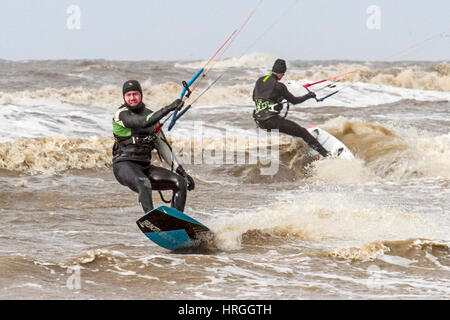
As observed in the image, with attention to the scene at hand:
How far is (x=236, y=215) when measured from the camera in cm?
924

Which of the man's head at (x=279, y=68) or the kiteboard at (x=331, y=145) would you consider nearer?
the man's head at (x=279, y=68)

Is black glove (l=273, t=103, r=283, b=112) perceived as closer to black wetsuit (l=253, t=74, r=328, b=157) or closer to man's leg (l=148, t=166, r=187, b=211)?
black wetsuit (l=253, t=74, r=328, b=157)

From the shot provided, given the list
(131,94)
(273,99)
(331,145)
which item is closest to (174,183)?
(131,94)

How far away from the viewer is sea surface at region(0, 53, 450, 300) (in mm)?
5727

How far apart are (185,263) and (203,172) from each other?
771cm

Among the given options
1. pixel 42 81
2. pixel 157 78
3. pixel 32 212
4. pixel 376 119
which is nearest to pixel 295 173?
pixel 32 212

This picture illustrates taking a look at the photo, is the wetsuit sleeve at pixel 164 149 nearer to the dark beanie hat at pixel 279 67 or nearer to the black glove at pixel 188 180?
the black glove at pixel 188 180

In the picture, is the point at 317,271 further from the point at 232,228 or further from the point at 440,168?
the point at 440,168

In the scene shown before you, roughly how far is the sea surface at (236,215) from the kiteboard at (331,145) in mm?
247

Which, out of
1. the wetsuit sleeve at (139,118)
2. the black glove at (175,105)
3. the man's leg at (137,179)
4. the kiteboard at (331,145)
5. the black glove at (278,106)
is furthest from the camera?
the kiteboard at (331,145)

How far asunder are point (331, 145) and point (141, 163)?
7213 millimetres

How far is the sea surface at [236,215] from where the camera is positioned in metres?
5.73

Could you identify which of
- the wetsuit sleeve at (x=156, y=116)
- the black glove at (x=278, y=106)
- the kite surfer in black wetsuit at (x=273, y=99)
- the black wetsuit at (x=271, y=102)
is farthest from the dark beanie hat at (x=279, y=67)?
the wetsuit sleeve at (x=156, y=116)
